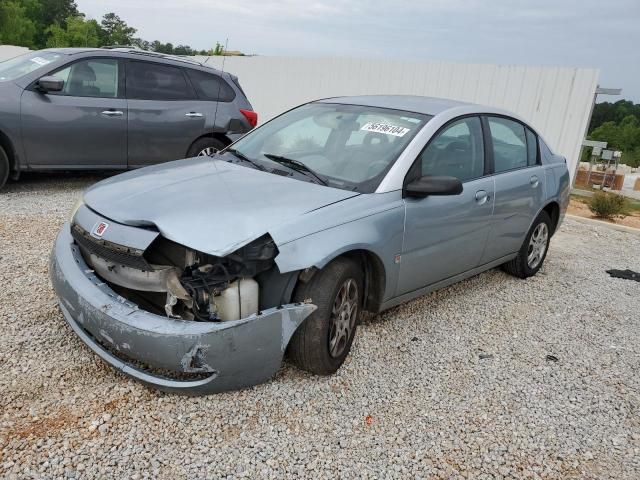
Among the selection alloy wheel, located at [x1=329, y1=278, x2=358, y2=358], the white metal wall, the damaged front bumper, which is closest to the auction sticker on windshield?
alloy wheel, located at [x1=329, y1=278, x2=358, y2=358]

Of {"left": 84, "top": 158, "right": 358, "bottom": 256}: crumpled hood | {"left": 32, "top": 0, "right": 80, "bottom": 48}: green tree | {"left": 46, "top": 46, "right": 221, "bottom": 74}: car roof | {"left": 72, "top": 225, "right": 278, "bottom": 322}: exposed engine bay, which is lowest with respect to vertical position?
{"left": 72, "top": 225, "right": 278, "bottom": 322}: exposed engine bay

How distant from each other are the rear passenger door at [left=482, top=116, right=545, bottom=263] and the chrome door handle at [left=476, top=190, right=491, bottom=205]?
169 mm

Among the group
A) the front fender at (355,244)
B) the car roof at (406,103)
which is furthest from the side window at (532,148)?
the front fender at (355,244)

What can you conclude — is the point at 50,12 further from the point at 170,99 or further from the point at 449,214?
the point at 449,214

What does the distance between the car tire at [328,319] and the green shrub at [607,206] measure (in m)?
7.24

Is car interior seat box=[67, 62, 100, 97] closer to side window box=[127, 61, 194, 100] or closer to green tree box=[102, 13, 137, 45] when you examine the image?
side window box=[127, 61, 194, 100]

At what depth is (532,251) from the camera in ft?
17.1

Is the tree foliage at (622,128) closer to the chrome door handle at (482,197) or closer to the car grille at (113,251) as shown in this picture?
the chrome door handle at (482,197)

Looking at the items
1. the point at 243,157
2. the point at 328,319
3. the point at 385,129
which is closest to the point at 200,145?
the point at 243,157

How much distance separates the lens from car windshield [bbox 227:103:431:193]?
348 centimetres

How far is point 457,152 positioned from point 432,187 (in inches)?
31.0

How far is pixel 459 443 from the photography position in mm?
2762

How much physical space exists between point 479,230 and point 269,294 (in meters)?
2.02

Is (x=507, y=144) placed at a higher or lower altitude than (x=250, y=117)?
higher
